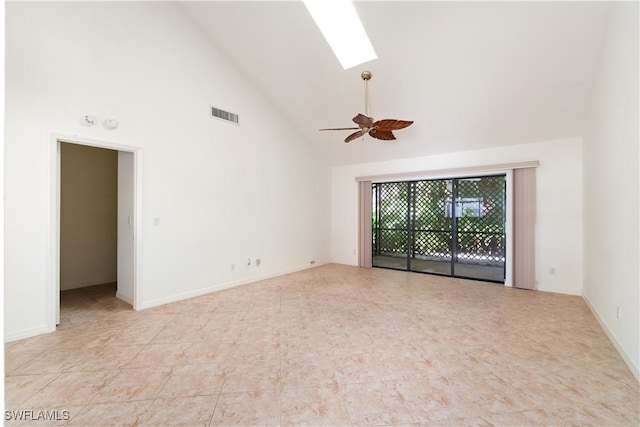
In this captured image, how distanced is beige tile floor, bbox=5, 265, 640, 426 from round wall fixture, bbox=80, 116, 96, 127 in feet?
7.07

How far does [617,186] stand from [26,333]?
5.60m

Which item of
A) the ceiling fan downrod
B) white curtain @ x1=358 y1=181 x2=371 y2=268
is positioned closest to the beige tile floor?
white curtain @ x1=358 y1=181 x2=371 y2=268

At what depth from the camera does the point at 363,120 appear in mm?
3316

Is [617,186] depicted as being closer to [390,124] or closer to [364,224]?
[390,124]

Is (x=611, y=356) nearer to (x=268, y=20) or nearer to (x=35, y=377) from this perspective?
(x=35, y=377)

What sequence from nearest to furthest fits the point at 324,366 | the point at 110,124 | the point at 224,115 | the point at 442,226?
the point at 324,366, the point at 110,124, the point at 224,115, the point at 442,226

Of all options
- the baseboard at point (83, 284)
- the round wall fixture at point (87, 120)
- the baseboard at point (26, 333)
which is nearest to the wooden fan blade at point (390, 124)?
the round wall fixture at point (87, 120)

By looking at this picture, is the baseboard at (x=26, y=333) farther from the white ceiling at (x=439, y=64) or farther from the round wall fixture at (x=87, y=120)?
the white ceiling at (x=439, y=64)

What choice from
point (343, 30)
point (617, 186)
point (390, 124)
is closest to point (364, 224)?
point (390, 124)

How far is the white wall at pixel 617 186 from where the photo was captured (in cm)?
209

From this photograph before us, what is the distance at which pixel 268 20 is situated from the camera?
3.61 metres

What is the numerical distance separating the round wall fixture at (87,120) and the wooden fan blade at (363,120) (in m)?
2.90

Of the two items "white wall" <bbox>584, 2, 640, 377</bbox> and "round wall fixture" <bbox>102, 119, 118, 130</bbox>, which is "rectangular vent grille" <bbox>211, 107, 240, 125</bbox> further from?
"white wall" <bbox>584, 2, 640, 377</bbox>

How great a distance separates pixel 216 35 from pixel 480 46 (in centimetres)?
351
